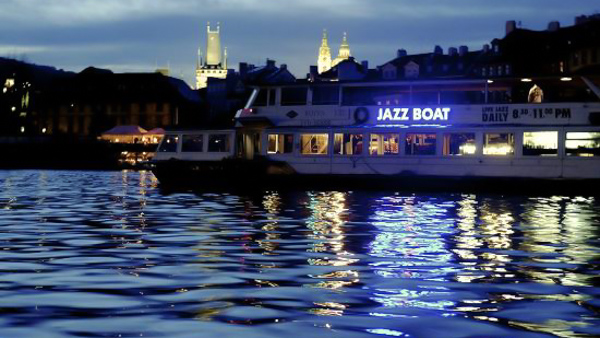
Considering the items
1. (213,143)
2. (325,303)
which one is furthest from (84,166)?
(325,303)

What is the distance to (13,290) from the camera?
11539 millimetres

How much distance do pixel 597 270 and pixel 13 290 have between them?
24.7 feet

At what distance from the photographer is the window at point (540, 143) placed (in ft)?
118

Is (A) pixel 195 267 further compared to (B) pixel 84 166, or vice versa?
(B) pixel 84 166

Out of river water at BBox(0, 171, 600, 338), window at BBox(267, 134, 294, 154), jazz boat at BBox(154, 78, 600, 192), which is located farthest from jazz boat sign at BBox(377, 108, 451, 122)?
river water at BBox(0, 171, 600, 338)

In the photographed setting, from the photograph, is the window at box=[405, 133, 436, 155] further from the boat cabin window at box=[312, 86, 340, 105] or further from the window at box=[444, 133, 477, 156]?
the boat cabin window at box=[312, 86, 340, 105]

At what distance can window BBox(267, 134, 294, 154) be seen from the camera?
40031 millimetres

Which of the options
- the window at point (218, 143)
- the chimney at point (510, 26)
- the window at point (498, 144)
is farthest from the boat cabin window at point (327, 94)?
the chimney at point (510, 26)

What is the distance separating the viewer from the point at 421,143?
3794cm

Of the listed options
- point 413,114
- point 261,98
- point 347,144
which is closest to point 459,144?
point 413,114

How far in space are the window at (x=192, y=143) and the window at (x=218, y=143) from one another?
1.41 ft

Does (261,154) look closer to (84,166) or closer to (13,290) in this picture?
(13,290)

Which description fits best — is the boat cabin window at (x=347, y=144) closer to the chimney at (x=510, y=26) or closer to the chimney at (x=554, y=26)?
the chimney at (x=554, y=26)

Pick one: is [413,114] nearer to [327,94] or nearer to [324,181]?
[327,94]
